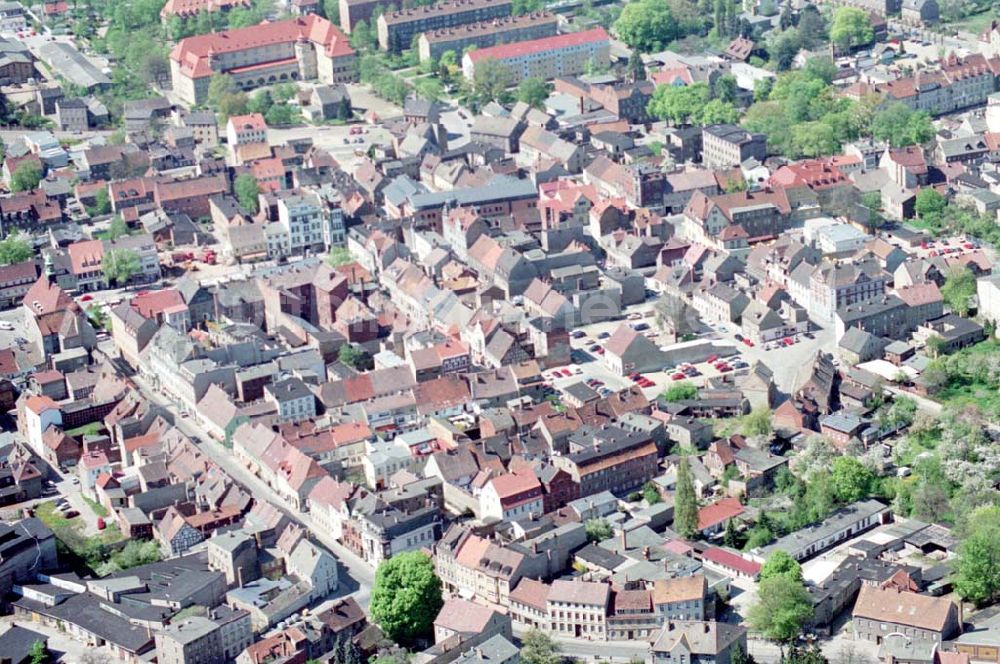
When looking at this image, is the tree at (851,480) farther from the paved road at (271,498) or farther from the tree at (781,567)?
the paved road at (271,498)

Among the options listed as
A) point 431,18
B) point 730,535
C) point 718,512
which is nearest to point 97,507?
point 718,512

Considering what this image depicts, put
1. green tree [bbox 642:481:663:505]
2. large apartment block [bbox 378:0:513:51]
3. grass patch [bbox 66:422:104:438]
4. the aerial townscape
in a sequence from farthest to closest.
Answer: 1. large apartment block [bbox 378:0:513:51]
2. grass patch [bbox 66:422:104:438]
3. green tree [bbox 642:481:663:505]
4. the aerial townscape

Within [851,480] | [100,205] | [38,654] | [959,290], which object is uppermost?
[100,205]

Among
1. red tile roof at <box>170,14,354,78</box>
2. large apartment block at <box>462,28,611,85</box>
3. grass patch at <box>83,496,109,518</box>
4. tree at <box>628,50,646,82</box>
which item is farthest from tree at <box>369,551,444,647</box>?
red tile roof at <box>170,14,354,78</box>

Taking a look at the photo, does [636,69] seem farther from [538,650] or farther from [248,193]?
[538,650]

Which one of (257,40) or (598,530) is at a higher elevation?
(257,40)

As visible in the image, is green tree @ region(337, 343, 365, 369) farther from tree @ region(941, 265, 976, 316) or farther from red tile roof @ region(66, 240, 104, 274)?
tree @ region(941, 265, 976, 316)

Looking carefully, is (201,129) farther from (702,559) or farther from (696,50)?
(702,559)
